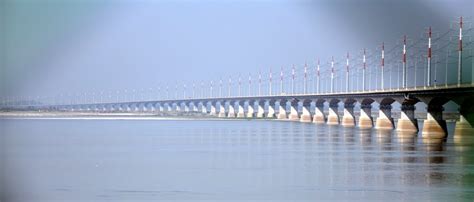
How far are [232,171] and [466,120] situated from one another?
1236 inches

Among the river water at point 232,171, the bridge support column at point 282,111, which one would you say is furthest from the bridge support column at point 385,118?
the bridge support column at point 282,111

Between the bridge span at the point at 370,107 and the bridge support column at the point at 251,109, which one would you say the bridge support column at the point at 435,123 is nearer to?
the bridge span at the point at 370,107

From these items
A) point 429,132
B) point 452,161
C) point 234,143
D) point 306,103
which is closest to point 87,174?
point 452,161

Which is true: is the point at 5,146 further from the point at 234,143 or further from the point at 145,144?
the point at 234,143

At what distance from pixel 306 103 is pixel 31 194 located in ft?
315

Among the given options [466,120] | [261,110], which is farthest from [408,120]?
[261,110]

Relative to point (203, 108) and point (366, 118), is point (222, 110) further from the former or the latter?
point (366, 118)

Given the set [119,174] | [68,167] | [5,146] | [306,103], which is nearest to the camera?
[119,174]

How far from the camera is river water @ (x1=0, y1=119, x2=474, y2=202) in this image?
29.1 meters

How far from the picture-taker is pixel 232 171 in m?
36.6

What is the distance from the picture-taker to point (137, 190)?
2977 cm

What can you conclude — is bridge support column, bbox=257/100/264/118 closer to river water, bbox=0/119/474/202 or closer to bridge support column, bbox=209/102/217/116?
bridge support column, bbox=209/102/217/116

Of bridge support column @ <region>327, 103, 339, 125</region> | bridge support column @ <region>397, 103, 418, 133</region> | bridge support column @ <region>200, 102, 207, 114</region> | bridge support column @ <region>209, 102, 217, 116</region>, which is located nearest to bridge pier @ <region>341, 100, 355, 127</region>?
bridge support column @ <region>327, 103, 339, 125</region>

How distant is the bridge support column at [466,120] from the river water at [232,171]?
7.48 m
